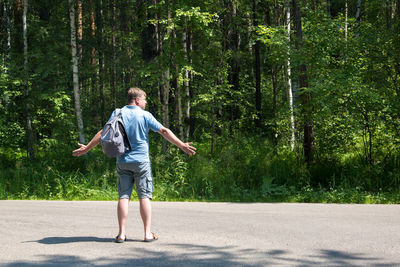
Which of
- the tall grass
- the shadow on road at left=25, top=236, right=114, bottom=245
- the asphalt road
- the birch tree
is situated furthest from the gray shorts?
the birch tree

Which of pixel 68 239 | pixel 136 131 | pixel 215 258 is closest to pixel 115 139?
pixel 136 131

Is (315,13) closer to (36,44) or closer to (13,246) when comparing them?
(13,246)

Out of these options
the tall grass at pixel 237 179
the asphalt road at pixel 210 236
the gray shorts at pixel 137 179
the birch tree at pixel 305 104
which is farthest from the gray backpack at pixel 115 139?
the birch tree at pixel 305 104

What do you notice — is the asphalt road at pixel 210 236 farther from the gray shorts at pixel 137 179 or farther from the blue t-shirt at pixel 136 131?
the blue t-shirt at pixel 136 131

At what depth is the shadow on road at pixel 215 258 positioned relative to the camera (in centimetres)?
479

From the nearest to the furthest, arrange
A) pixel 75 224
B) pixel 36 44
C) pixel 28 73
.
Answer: pixel 75 224, pixel 28 73, pixel 36 44

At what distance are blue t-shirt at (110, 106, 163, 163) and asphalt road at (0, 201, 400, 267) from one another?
1.14 m

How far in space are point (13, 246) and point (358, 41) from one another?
9.54m

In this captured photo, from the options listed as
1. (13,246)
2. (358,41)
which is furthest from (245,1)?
(13,246)

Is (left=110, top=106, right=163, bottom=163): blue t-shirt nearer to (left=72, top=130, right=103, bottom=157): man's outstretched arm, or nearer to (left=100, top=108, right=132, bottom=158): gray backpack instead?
(left=100, top=108, right=132, bottom=158): gray backpack

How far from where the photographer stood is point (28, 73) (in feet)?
51.1

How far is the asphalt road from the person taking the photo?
16.3ft

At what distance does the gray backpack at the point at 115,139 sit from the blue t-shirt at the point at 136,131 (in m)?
0.07

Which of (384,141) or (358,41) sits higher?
(358,41)
